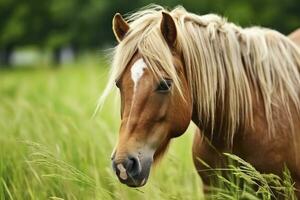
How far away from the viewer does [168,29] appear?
9.79 ft

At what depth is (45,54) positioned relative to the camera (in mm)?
33344

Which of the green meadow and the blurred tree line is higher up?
the green meadow

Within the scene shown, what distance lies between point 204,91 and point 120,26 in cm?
55

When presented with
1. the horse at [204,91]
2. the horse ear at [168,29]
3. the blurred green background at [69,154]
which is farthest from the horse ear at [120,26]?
the blurred green background at [69,154]

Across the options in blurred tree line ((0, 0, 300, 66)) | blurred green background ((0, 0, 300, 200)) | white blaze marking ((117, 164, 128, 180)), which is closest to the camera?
white blaze marking ((117, 164, 128, 180))

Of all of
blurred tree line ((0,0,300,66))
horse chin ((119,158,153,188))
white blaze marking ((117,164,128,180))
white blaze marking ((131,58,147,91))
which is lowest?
blurred tree line ((0,0,300,66))

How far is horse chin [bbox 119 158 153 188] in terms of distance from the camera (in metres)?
2.72

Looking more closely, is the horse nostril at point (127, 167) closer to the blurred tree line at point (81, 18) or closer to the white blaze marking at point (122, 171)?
the white blaze marking at point (122, 171)

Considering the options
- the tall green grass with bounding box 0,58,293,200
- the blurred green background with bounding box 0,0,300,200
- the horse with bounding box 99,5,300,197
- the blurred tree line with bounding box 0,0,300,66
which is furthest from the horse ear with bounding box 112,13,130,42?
the blurred tree line with bounding box 0,0,300,66

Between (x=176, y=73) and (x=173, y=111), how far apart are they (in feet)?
Answer: 0.64

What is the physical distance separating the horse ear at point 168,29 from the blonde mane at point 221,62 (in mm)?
35

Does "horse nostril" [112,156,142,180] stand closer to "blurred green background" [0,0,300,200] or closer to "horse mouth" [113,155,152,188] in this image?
"horse mouth" [113,155,152,188]

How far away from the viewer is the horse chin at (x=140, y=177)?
272 cm

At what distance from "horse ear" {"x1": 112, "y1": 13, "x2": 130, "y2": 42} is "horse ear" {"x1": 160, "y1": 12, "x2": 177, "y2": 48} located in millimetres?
235
